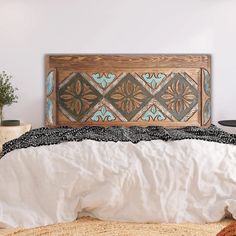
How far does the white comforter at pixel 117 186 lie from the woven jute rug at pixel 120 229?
0.04 metres

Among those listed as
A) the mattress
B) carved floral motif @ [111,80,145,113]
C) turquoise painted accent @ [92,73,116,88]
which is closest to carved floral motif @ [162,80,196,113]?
carved floral motif @ [111,80,145,113]

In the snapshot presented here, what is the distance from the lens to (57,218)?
164cm

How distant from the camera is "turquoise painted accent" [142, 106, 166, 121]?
368 centimetres

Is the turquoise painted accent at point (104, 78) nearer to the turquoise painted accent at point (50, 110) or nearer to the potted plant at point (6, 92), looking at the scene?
the turquoise painted accent at point (50, 110)

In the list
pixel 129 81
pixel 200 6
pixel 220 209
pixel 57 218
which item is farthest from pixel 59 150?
pixel 200 6

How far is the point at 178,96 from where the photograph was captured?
369 cm

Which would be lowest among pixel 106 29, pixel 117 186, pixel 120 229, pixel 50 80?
pixel 120 229

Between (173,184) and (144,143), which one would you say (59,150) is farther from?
(173,184)

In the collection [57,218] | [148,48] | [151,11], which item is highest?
[151,11]

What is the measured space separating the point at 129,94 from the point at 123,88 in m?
0.08

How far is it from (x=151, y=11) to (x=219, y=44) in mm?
746

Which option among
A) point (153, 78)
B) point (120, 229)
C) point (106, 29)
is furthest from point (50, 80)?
point (120, 229)

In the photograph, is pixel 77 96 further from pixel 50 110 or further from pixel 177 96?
pixel 177 96

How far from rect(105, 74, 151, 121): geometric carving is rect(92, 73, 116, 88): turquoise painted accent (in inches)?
3.1
